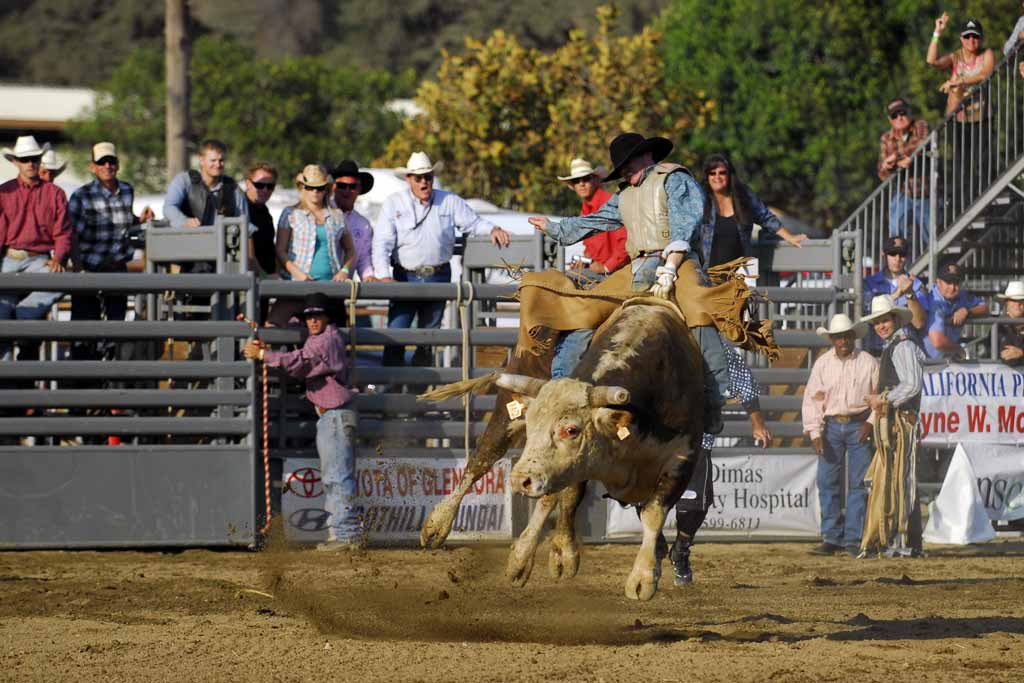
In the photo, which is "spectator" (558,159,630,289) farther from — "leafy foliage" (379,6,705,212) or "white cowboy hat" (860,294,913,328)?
"leafy foliage" (379,6,705,212)

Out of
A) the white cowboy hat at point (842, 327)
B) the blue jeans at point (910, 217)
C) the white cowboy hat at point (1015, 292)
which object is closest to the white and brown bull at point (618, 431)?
the white cowboy hat at point (842, 327)

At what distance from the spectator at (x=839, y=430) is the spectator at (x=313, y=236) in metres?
3.78

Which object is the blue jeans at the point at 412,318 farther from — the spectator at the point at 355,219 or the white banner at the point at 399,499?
the white banner at the point at 399,499

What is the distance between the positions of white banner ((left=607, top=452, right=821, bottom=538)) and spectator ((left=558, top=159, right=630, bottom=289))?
6.34 feet

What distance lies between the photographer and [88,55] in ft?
196

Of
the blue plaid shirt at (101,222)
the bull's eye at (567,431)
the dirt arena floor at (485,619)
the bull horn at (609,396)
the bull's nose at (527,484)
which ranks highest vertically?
the blue plaid shirt at (101,222)

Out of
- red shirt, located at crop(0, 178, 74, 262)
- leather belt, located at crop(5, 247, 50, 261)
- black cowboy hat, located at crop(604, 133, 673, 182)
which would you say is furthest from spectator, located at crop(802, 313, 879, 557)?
leather belt, located at crop(5, 247, 50, 261)

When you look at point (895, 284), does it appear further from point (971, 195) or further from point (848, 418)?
point (971, 195)

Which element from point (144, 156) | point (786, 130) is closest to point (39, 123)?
point (144, 156)

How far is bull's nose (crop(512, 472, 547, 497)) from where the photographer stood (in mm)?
7582

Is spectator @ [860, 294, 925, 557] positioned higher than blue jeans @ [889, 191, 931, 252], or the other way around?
blue jeans @ [889, 191, 931, 252]

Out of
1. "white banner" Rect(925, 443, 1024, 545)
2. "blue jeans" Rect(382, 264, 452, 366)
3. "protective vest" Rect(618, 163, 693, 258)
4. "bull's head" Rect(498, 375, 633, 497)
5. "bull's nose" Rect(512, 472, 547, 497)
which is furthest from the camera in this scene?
"white banner" Rect(925, 443, 1024, 545)

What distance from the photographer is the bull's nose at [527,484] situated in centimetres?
758

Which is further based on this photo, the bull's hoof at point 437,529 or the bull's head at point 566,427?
the bull's hoof at point 437,529
